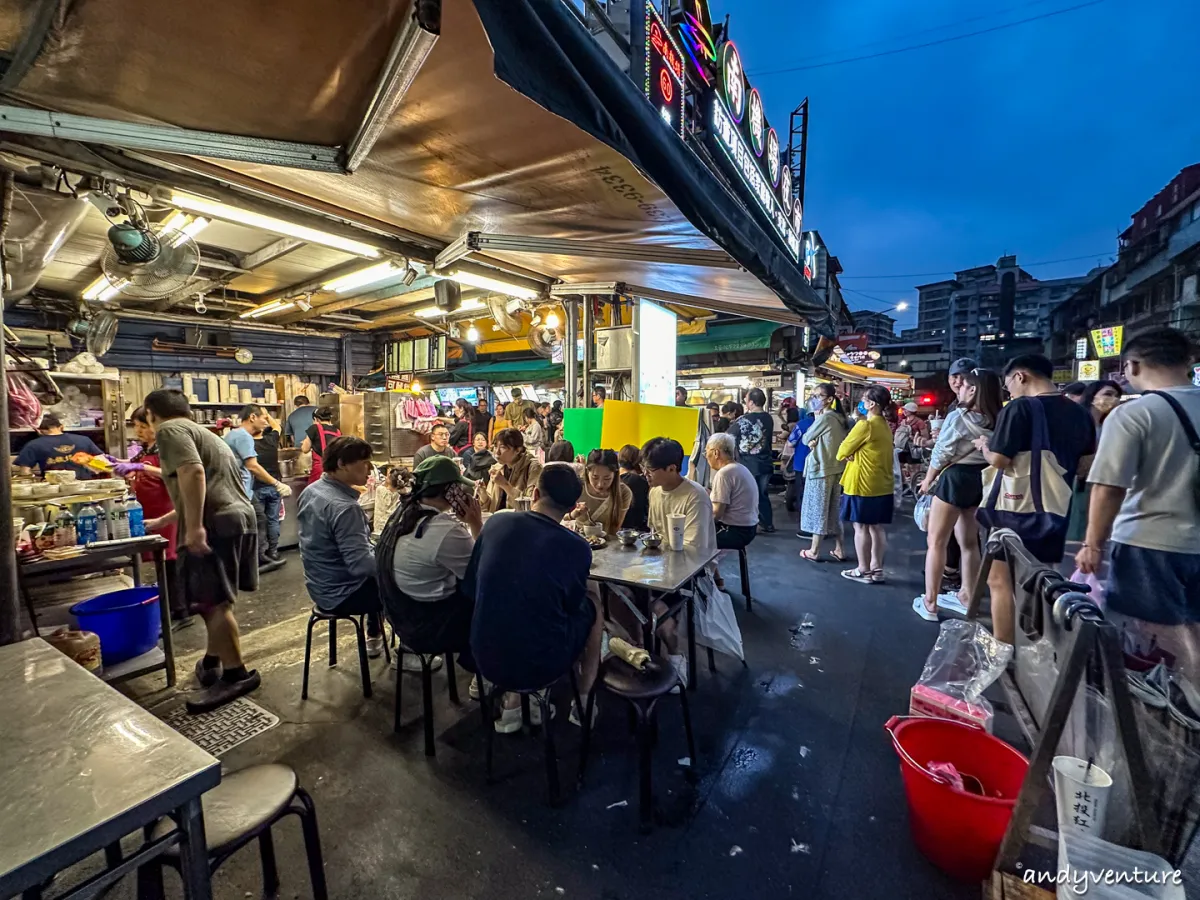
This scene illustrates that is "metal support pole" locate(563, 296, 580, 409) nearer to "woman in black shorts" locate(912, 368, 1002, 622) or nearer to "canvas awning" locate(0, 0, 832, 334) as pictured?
"canvas awning" locate(0, 0, 832, 334)

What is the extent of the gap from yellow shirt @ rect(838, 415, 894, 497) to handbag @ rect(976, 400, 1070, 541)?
1772 mm

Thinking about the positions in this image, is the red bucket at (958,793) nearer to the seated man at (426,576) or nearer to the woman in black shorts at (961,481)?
the seated man at (426,576)

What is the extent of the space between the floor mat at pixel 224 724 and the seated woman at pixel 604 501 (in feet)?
7.85

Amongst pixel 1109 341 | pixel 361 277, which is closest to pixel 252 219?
pixel 361 277

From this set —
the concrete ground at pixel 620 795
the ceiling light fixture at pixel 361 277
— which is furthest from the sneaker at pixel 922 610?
the ceiling light fixture at pixel 361 277

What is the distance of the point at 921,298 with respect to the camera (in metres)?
61.2

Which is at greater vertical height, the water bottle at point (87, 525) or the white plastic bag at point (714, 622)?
the water bottle at point (87, 525)

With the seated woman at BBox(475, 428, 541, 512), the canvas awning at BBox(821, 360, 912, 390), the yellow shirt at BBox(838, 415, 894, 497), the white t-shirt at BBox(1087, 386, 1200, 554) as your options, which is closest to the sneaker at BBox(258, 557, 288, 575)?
the seated woman at BBox(475, 428, 541, 512)

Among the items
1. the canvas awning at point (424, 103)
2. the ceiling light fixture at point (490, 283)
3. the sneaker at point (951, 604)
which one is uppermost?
the ceiling light fixture at point (490, 283)

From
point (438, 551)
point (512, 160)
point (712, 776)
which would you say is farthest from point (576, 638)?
point (512, 160)

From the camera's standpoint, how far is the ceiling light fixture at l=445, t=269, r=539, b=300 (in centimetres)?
409

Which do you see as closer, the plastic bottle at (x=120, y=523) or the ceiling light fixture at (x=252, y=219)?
the ceiling light fixture at (x=252, y=219)

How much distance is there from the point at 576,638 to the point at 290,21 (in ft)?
8.24

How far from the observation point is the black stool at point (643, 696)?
87.4 inches
